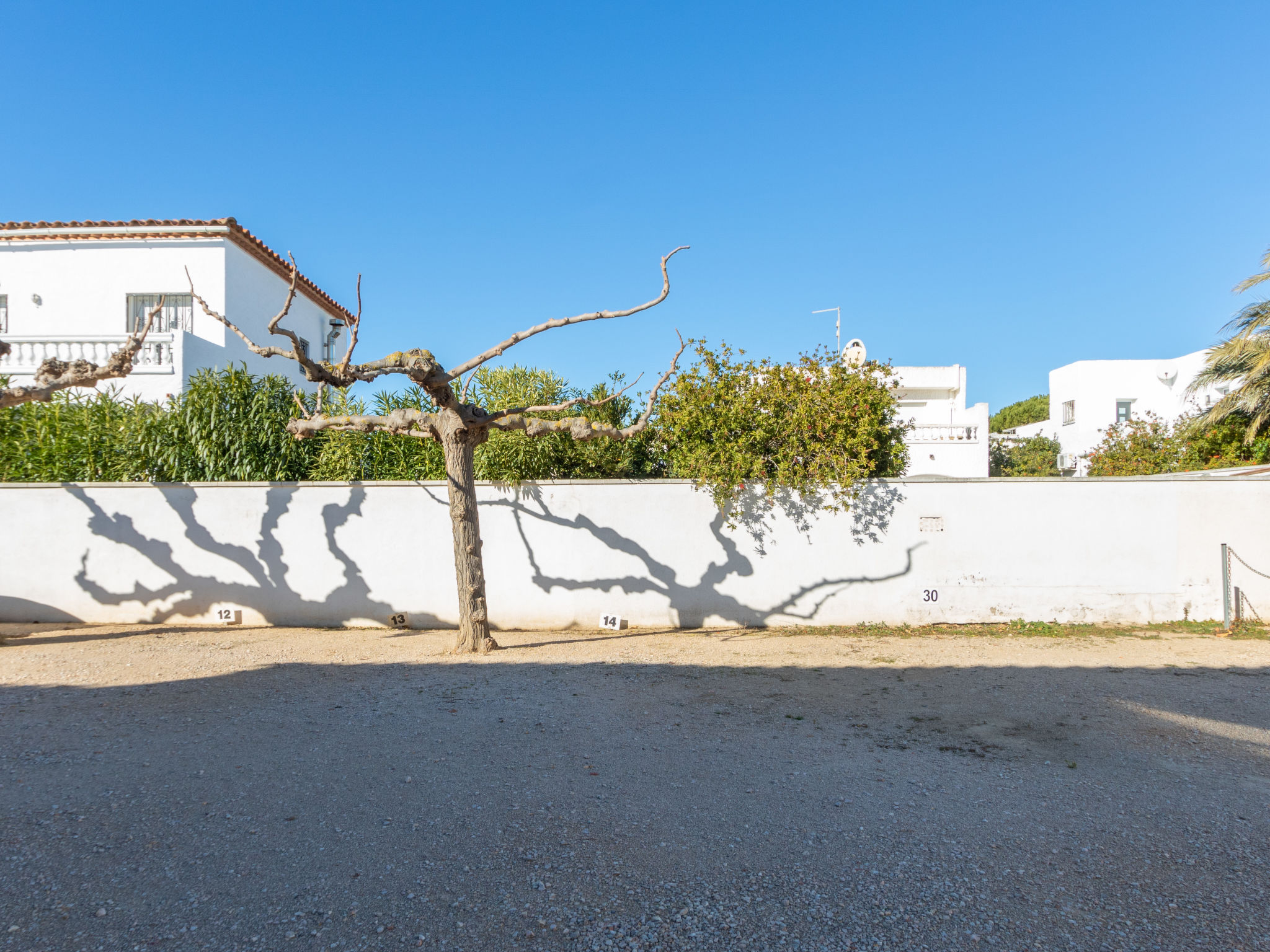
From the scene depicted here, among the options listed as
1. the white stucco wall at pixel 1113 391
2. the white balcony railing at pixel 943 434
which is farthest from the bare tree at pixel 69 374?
the white stucco wall at pixel 1113 391

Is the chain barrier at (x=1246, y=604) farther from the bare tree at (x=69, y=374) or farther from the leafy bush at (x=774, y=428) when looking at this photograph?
the bare tree at (x=69, y=374)

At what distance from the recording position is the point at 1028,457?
29.6 m

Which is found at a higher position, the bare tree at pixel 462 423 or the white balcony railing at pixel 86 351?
the white balcony railing at pixel 86 351

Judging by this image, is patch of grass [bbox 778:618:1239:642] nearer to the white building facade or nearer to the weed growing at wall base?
A: the weed growing at wall base

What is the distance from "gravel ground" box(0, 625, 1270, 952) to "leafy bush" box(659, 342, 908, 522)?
3.07 metres

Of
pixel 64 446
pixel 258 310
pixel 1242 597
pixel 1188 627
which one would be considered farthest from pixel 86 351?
pixel 1242 597

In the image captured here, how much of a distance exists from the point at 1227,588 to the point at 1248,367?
29.0ft

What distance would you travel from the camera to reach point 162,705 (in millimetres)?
5812

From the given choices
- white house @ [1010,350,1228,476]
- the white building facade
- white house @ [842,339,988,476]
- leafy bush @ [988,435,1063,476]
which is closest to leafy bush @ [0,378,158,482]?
the white building facade

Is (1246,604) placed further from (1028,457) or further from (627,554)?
(1028,457)

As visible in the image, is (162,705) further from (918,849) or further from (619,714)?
(918,849)

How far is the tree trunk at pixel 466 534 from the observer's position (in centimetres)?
799

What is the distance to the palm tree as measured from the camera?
14570mm

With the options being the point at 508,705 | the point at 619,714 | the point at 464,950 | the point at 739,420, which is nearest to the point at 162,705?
the point at 508,705
